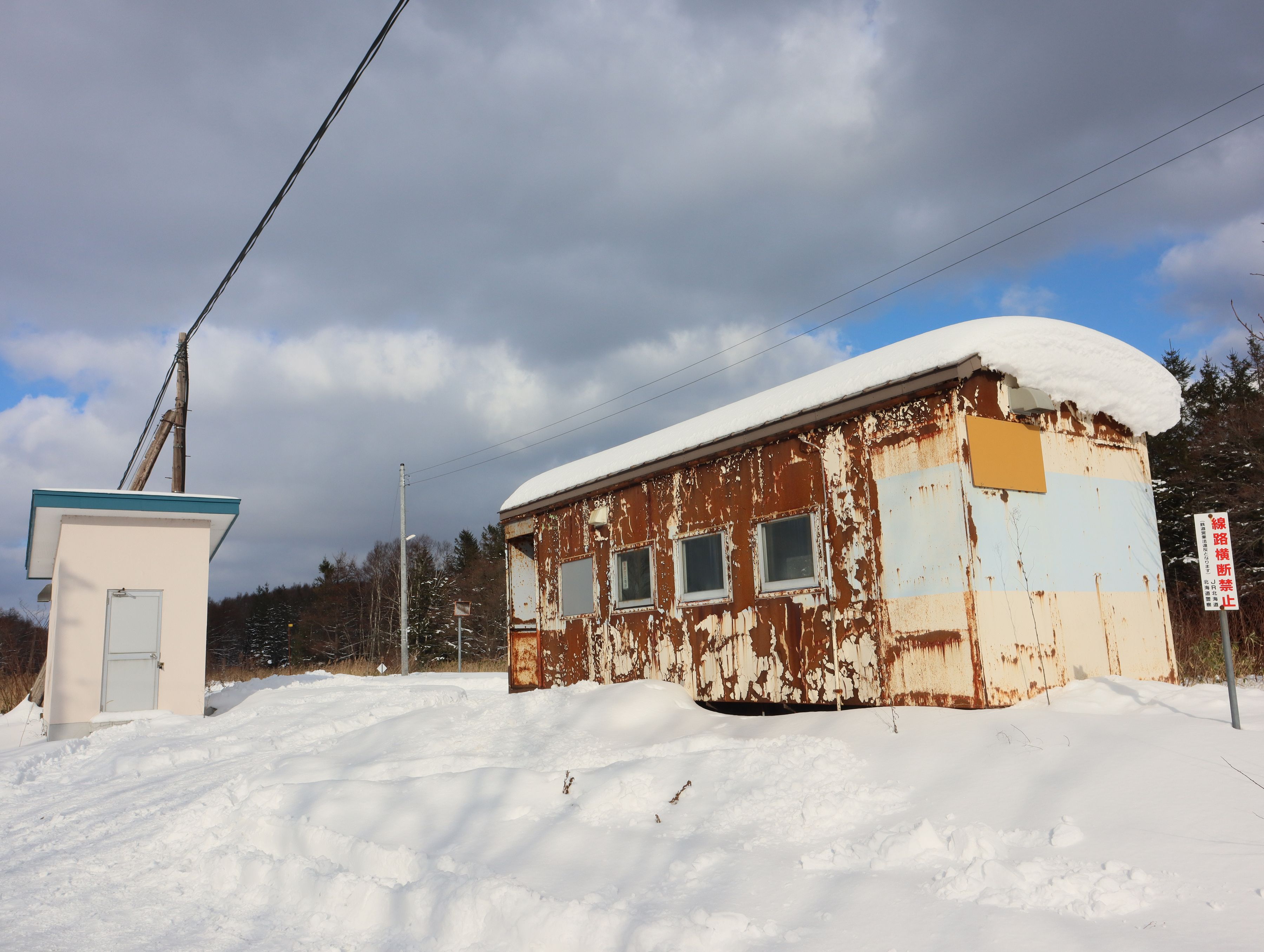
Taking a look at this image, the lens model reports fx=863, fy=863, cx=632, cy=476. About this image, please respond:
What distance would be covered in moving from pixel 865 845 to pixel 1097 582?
15.4 feet

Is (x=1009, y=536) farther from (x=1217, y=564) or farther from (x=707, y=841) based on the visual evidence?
(x=707, y=841)

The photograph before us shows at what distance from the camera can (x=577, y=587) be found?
12.5m

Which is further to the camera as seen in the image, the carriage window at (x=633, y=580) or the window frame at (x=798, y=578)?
the carriage window at (x=633, y=580)

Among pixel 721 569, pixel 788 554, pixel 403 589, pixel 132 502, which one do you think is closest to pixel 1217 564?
pixel 788 554

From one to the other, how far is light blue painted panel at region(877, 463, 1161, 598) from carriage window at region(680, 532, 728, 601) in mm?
2409

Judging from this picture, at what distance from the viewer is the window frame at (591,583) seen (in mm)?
12070

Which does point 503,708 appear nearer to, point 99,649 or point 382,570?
point 99,649

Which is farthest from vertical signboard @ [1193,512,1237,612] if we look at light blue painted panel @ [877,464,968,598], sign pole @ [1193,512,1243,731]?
light blue painted panel @ [877,464,968,598]

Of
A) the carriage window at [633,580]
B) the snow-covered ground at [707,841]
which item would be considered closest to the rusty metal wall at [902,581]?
the carriage window at [633,580]

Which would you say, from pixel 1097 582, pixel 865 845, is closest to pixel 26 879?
pixel 865 845

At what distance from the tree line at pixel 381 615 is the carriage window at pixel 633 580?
3057cm

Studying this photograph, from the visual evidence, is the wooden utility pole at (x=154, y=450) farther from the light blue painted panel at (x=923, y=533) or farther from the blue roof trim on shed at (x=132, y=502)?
the light blue painted panel at (x=923, y=533)

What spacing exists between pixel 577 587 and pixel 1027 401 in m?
6.82

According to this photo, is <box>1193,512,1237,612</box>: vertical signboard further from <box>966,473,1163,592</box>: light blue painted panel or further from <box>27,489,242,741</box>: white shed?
<box>27,489,242,741</box>: white shed
